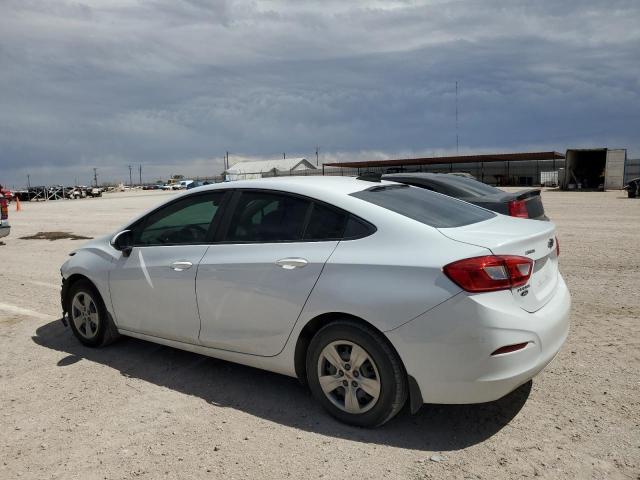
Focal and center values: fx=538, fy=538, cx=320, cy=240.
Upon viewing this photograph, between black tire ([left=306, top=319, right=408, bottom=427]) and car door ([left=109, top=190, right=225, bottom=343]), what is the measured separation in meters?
1.24

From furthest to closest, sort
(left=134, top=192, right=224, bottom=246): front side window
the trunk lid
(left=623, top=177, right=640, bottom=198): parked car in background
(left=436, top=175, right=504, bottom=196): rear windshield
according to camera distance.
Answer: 1. (left=623, top=177, right=640, bottom=198): parked car in background
2. (left=436, top=175, right=504, bottom=196): rear windshield
3. (left=134, top=192, right=224, bottom=246): front side window
4. the trunk lid

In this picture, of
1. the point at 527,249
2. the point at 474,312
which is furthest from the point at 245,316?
the point at 527,249

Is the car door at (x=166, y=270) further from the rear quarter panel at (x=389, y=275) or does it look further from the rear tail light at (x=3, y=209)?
the rear tail light at (x=3, y=209)

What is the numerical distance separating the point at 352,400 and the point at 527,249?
148cm

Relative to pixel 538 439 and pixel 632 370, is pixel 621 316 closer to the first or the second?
pixel 632 370

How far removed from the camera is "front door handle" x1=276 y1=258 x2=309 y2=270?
3.61 metres

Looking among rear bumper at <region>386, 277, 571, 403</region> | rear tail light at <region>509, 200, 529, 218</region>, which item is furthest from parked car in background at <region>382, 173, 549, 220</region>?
rear bumper at <region>386, 277, 571, 403</region>

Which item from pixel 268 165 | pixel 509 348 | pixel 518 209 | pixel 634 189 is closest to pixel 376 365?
pixel 509 348

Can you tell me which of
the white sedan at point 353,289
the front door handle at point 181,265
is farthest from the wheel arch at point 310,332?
the front door handle at point 181,265

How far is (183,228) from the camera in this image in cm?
453

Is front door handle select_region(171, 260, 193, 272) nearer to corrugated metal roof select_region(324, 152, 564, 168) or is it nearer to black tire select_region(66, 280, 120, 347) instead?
black tire select_region(66, 280, 120, 347)

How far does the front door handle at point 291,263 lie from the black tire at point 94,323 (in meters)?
2.14

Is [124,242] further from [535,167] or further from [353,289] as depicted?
[535,167]

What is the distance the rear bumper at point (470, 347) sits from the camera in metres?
3.05
